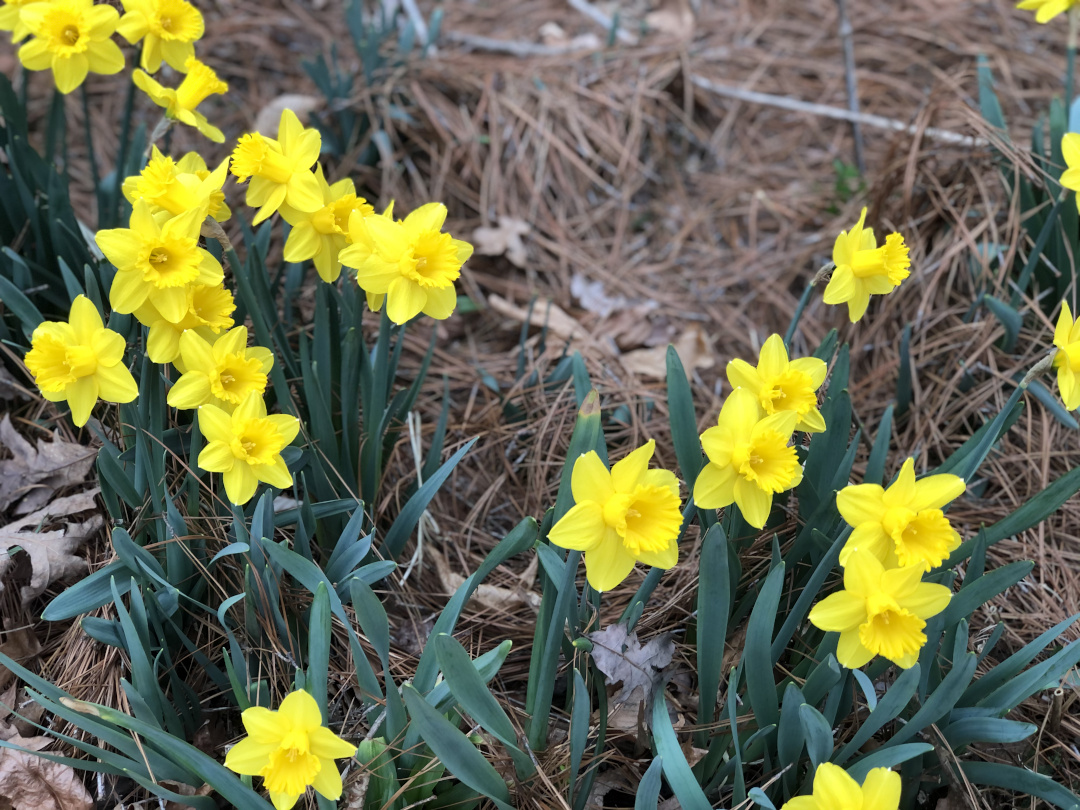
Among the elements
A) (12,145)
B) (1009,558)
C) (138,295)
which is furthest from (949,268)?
(12,145)

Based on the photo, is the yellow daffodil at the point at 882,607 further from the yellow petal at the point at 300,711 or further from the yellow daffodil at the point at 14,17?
the yellow daffodil at the point at 14,17

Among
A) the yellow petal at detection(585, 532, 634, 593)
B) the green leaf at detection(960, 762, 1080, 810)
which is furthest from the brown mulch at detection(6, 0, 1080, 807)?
the yellow petal at detection(585, 532, 634, 593)

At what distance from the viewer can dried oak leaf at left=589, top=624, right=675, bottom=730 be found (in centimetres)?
160

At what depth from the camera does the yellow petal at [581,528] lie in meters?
1.29

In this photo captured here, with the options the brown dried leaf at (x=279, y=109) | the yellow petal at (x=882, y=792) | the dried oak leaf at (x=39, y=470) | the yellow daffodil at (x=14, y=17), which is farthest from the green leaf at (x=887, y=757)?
the brown dried leaf at (x=279, y=109)

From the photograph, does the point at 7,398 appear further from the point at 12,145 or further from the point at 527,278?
the point at 527,278

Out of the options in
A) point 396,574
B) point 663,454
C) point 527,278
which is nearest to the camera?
point 396,574

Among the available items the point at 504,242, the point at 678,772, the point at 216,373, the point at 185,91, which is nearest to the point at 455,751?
the point at 678,772

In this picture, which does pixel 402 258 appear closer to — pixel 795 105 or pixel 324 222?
pixel 324 222

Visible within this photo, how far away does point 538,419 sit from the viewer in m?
2.44

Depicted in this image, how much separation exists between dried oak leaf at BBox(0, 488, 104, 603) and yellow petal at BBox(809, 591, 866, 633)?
4.80 ft

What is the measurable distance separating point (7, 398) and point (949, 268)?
2.71 m

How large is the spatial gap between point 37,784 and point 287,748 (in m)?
0.68

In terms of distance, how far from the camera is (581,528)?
130 centimetres
